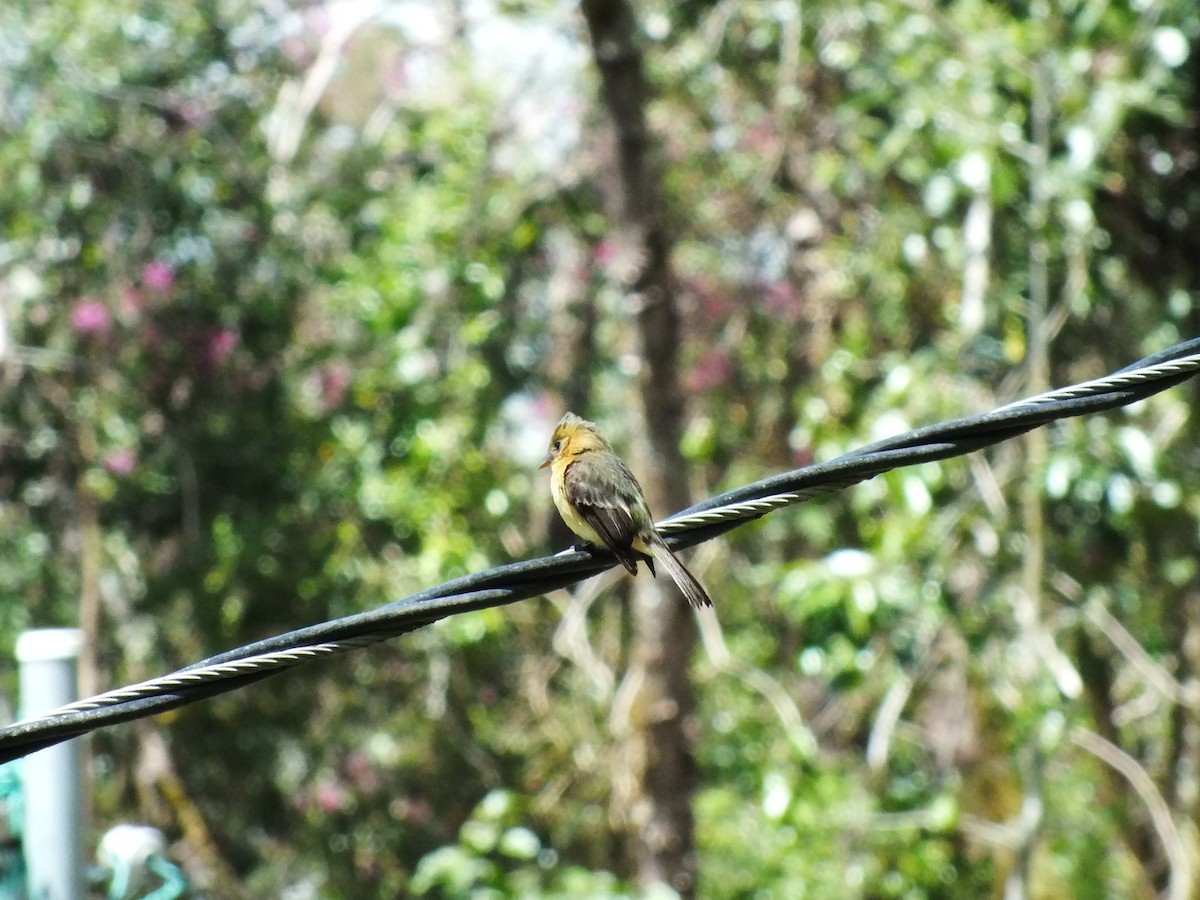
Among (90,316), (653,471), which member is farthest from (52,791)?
(90,316)

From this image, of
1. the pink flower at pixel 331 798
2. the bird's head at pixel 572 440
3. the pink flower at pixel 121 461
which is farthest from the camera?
the pink flower at pixel 331 798

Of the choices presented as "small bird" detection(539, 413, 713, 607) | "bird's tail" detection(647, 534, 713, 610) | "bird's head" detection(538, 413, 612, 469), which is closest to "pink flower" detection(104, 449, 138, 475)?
"bird's head" detection(538, 413, 612, 469)

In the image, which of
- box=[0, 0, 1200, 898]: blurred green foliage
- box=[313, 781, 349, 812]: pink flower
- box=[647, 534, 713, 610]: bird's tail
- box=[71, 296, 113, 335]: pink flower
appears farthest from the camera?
box=[313, 781, 349, 812]: pink flower

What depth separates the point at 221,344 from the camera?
8680 mm

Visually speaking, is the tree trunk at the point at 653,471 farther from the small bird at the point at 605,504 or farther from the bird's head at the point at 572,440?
the small bird at the point at 605,504

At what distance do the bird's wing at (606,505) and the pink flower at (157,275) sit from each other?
5.13m

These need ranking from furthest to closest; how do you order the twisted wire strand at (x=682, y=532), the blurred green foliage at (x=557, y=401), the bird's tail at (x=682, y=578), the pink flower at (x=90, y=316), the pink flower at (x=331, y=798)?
1. the pink flower at (x=331, y=798)
2. the pink flower at (x=90, y=316)
3. the blurred green foliage at (x=557, y=401)
4. the bird's tail at (x=682, y=578)
5. the twisted wire strand at (x=682, y=532)

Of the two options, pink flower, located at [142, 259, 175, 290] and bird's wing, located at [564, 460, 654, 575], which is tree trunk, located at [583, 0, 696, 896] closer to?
bird's wing, located at [564, 460, 654, 575]

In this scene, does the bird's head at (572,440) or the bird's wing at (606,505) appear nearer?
the bird's wing at (606,505)

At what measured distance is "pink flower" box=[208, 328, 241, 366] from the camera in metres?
8.66

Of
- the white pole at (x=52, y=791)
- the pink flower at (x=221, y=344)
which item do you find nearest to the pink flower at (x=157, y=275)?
the pink flower at (x=221, y=344)

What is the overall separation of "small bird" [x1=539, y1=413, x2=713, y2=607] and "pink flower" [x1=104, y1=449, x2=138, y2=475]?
16.4 ft

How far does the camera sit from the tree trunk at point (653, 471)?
6074 millimetres

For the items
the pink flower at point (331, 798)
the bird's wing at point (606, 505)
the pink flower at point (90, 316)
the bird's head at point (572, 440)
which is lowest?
the pink flower at point (331, 798)
